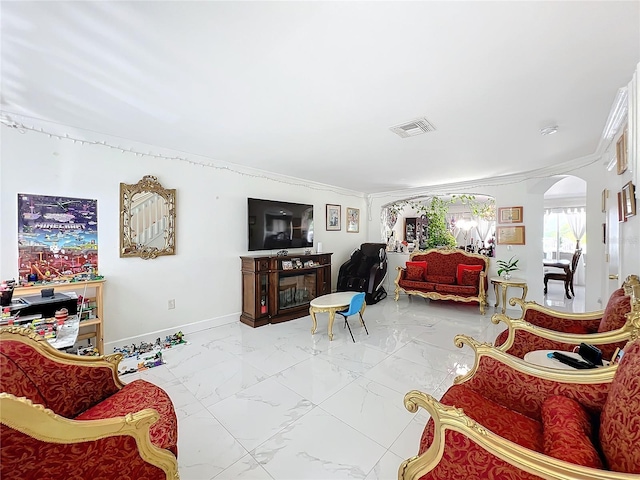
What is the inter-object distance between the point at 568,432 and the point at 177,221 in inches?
152

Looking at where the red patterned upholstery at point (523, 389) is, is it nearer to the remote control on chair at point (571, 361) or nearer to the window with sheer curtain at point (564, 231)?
the remote control on chair at point (571, 361)

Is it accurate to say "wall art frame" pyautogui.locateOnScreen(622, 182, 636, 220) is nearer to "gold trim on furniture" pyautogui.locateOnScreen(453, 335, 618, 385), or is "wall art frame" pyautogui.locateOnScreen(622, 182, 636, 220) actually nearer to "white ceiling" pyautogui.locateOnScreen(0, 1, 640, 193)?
"white ceiling" pyautogui.locateOnScreen(0, 1, 640, 193)

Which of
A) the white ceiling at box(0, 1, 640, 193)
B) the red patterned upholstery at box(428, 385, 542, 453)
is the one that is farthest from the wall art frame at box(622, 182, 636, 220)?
the red patterned upholstery at box(428, 385, 542, 453)

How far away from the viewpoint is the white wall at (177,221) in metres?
2.46

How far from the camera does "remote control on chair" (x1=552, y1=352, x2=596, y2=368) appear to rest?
1.38 metres

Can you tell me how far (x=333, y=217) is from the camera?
18.9ft

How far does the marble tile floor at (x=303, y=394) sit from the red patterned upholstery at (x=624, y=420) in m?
1.04

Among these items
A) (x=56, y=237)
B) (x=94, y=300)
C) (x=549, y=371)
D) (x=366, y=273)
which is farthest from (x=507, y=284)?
(x=56, y=237)

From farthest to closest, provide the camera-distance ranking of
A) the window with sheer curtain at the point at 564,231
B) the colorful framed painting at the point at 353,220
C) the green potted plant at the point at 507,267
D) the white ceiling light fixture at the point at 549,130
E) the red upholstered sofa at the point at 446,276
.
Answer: the window with sheer curtain at the point at 564,231 < the colorful framed painting at the point at 353,220 < the red upholstered sofa at the point at 446,276 < the green potted plant at the point at 507,267 < the white ceiling light fixture at the point at 549,130

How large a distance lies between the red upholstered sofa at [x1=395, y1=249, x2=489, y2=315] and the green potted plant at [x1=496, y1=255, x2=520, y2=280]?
235 mm

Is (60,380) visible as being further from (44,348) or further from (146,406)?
(146,406)

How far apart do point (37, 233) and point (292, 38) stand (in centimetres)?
294

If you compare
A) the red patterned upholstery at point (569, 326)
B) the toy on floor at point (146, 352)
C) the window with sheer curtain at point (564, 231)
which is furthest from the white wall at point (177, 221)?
the window with sheer curtain at point (564, 231)

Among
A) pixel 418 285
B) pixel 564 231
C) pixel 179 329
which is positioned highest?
pixel 564 231
